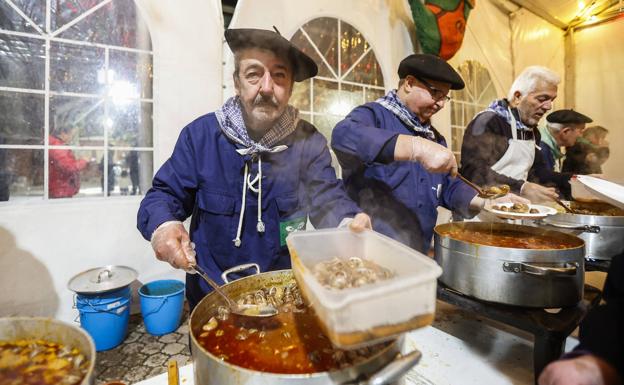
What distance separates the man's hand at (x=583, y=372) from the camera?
0.81 metres

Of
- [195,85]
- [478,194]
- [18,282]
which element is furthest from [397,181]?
[18,282]

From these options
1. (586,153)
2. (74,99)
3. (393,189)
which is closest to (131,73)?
(74,99)

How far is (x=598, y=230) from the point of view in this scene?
209 centimetres

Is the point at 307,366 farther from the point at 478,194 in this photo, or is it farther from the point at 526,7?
the point at 526,7

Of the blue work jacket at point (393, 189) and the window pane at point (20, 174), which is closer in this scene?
the blue work jacket at point (393, 189)

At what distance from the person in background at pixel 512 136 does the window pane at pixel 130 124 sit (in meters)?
3.24

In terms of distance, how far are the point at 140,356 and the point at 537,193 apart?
3960mm

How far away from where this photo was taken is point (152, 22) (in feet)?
10.4

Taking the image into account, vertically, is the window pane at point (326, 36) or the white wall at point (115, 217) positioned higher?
the window pane at point (326, 36)

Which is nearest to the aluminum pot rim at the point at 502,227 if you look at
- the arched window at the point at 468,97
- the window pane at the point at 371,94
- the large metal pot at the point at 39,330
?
the large metal pot at the point at 39,330

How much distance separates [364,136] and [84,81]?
277 centimetres

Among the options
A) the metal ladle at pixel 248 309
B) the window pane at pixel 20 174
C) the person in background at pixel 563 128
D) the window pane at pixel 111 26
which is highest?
the window pane at pixel 111 26

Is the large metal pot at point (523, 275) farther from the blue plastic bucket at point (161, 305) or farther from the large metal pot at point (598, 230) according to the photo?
the blue plastic bucket at point (161, 305)

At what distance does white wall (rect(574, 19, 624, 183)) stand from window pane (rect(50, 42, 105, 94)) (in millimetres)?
10404
